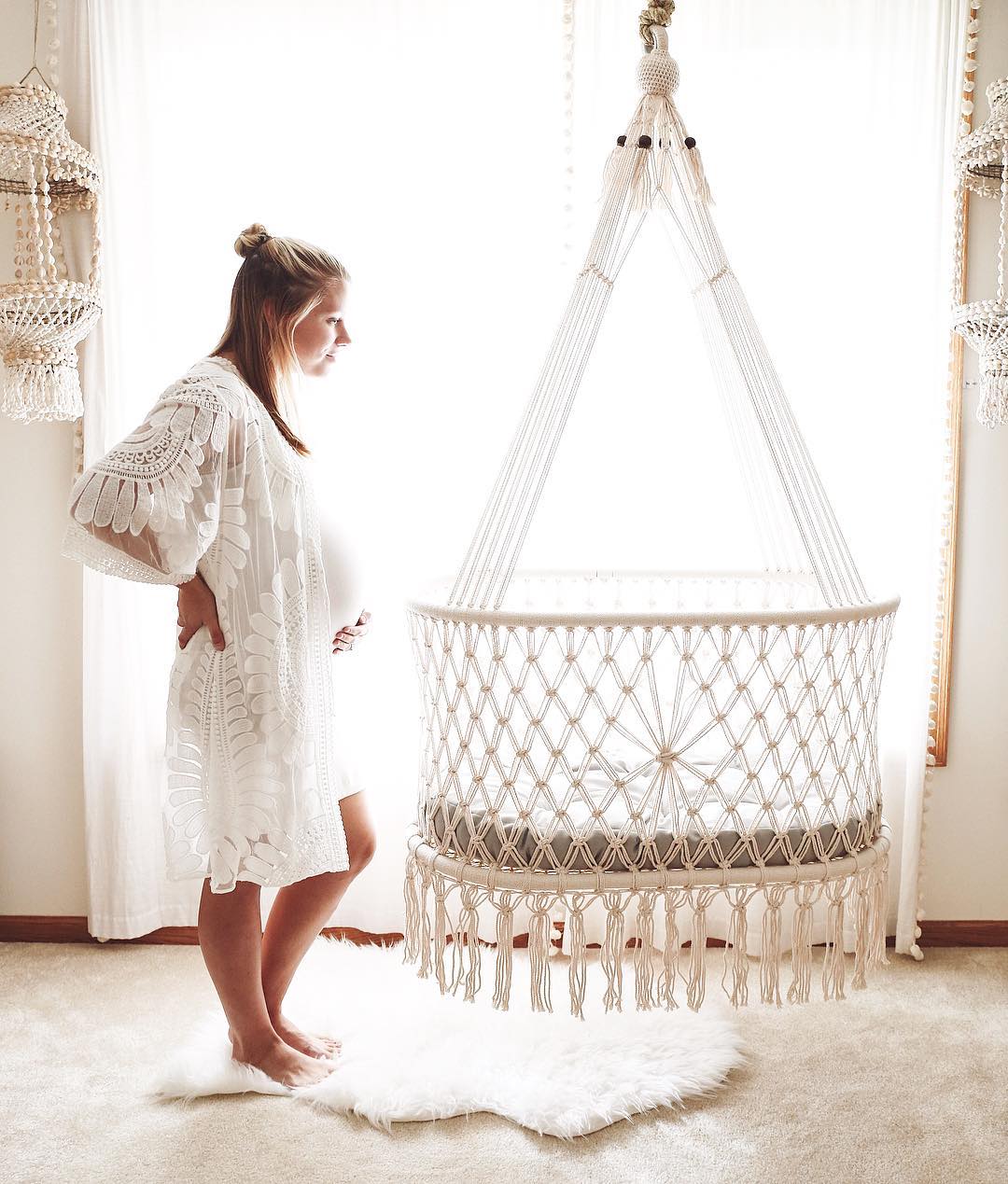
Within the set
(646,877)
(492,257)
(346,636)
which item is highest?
(492,257)

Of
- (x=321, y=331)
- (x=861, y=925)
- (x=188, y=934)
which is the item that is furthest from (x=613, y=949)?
(x=188, y=934)

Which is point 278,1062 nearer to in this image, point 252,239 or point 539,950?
point 539,950

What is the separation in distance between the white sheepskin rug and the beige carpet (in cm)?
3

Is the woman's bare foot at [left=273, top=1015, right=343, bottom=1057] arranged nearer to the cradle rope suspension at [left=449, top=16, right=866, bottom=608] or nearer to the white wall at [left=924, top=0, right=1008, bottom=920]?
the cradle rope suspension at [left=449, top=16, right=866, bottom=608]

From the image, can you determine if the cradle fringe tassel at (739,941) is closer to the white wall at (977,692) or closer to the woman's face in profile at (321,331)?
the white wall at (977,692)

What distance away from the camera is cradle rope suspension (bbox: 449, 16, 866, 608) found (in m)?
1.58

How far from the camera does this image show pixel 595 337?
1.58 meters

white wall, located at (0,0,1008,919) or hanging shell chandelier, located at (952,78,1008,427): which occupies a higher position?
hanging shell chandelier, located at (952,78,1008,427)

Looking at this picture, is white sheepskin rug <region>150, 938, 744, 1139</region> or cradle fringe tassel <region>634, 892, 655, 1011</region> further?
white sheepskin rug <region>150, 938, 744, 1139</region>

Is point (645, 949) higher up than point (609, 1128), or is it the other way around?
Result: point (645, 949)

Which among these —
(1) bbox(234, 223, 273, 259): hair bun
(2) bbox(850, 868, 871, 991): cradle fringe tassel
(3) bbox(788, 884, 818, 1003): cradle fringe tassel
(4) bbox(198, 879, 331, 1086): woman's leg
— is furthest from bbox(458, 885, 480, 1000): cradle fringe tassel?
(1) bbox(234, 223, 273, 259): hair bun

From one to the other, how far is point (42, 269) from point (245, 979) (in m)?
1.42

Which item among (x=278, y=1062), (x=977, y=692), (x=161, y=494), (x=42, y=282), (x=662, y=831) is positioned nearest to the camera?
(x=161, y=494)

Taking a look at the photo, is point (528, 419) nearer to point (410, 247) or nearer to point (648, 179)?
point (648, 179)
